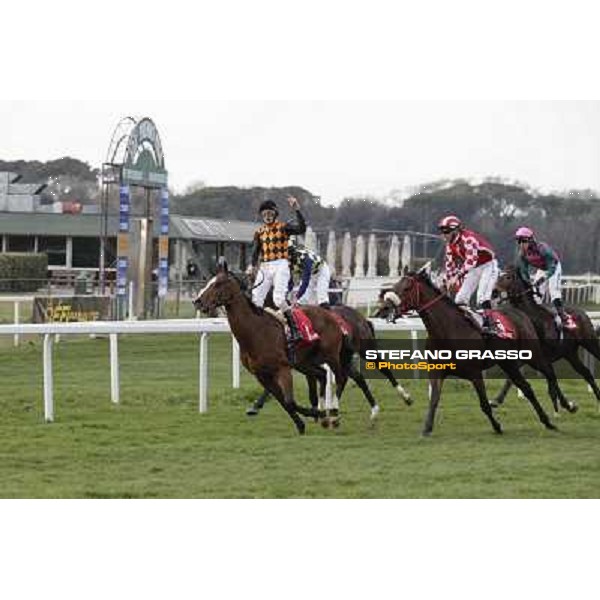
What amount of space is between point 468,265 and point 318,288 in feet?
6.24

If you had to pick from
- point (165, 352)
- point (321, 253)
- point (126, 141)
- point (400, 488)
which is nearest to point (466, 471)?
point (400, 488)

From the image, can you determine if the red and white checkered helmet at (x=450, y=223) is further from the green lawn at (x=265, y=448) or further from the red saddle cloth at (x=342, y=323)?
the green lawn at (x=265, y=448)

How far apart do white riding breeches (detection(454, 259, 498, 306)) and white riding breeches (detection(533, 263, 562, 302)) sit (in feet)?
3.94

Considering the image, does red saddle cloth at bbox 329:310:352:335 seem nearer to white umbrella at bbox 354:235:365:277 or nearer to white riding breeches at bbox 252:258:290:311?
white riding breeches at bbox 252:258:290:311

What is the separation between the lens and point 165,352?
1888cm

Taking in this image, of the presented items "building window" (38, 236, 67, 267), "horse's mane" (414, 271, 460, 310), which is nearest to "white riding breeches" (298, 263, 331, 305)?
"horse's mane" (414, 271, 460, 310)

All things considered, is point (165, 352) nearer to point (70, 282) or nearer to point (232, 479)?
point (70, 282)

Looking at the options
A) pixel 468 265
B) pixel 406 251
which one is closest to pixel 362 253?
pixel 406 251

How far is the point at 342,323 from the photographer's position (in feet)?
38.8

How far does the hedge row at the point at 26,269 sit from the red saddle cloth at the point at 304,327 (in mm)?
9711

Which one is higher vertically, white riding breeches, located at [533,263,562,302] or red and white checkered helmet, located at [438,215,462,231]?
red and white checkered helmet, located at [438,215,462,231]

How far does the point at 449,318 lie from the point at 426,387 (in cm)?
332

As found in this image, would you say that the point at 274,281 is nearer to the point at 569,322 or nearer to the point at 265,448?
the point at 265,448

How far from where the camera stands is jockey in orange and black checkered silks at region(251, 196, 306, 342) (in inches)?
432
